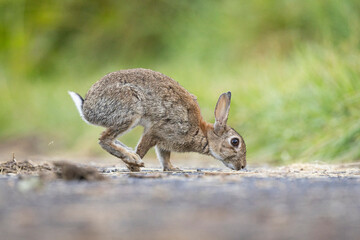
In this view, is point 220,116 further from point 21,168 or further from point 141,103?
point 21,168

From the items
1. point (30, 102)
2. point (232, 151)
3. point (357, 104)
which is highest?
point (30, 102)

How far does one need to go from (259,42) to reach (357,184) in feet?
34.8

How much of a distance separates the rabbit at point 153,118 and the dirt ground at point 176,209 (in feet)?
6.11

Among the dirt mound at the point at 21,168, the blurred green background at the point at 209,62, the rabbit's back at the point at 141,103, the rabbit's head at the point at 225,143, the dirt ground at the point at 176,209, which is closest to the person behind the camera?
the dirt ground at the point at 176,209

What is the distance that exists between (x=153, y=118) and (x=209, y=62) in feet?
31.4

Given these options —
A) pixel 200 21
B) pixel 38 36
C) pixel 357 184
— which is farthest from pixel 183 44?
pixel 357 184

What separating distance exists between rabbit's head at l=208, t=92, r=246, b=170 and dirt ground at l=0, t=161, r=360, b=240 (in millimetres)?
2363

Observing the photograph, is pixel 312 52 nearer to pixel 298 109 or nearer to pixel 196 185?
pixel 298 109

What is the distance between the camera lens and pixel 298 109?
363 inches

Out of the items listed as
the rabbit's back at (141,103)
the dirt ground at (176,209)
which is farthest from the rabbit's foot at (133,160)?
the dirt ground at (176,209)

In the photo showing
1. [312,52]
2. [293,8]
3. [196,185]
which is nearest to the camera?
[196,185]

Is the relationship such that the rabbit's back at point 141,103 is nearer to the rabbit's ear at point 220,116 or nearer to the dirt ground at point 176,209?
the rabbit's ear at point 220,116

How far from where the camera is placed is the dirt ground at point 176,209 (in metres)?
2.55

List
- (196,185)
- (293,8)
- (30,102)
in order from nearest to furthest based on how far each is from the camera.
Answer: (196,185) → (293,8) → (30,102)
